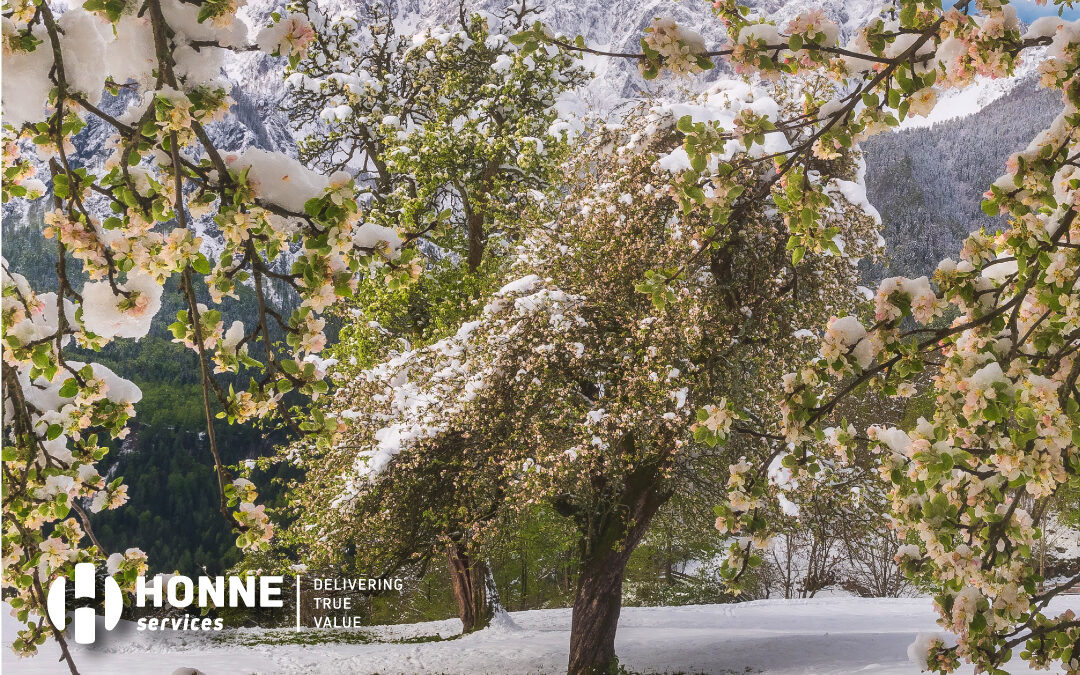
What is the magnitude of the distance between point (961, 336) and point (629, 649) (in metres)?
7.25

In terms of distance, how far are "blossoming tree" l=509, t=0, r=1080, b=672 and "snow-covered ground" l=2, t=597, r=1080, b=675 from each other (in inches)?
196

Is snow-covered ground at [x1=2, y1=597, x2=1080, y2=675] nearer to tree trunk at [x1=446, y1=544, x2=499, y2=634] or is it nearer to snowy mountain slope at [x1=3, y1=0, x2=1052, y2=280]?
tree trunk at [x1=446, y1=544, x2=499, y2=634]

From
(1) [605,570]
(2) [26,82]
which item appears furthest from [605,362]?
(2) [26,82]

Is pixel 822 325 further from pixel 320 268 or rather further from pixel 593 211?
pixel 320 268

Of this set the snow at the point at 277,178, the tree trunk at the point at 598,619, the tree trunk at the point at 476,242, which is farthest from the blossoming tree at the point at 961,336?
the tree trunk at the point at 476,242

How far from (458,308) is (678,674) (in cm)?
411

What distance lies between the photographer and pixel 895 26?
1771mm

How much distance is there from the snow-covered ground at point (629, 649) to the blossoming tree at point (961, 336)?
4985mm

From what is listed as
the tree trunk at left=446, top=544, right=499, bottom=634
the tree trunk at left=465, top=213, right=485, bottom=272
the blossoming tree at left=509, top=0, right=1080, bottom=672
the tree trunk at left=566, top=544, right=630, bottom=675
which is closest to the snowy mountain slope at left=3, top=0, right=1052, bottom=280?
the tree trunk at left=465, top=213, right=485, bottom=272

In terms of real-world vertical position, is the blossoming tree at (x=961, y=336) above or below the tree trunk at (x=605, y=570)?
above

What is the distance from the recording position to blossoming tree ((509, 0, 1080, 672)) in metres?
1.54

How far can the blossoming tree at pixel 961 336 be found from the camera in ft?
5.04

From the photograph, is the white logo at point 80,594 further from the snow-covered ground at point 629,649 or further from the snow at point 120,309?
the snow-covered ground at point 629,649

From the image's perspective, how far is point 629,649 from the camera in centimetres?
839
